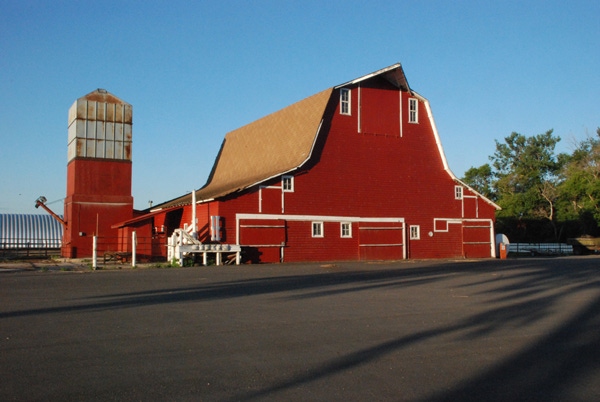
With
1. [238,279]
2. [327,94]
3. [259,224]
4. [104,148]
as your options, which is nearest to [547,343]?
[238,279]

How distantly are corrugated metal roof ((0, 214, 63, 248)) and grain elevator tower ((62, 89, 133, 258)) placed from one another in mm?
A: 8045

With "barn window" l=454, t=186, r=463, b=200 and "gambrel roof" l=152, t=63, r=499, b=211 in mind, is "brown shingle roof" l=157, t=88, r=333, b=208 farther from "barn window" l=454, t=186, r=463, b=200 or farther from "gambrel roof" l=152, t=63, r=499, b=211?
"barn window" l=454, t=186, r=463, b=200

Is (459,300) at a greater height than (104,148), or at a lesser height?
lesser

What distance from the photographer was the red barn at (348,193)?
1238 inches

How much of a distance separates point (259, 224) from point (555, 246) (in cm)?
2788

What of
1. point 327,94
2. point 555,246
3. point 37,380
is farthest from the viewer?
point 555,246

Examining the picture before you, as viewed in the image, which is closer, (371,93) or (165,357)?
(165,357)

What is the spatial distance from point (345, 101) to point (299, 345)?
26894mm

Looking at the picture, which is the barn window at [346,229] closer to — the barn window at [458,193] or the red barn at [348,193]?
the red barn at [348,193]

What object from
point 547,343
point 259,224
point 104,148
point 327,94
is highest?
point 327,94

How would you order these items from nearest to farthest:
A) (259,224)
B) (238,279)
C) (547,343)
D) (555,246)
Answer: (547,343) < (238,279) < (259,224) < (555,246)

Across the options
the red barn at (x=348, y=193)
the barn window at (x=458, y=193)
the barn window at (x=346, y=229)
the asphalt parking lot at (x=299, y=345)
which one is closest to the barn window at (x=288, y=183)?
the red barn at (x=348, y=193)

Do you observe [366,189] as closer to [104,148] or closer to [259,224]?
[259,224]

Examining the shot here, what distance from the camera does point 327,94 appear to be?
33344 millimetres
